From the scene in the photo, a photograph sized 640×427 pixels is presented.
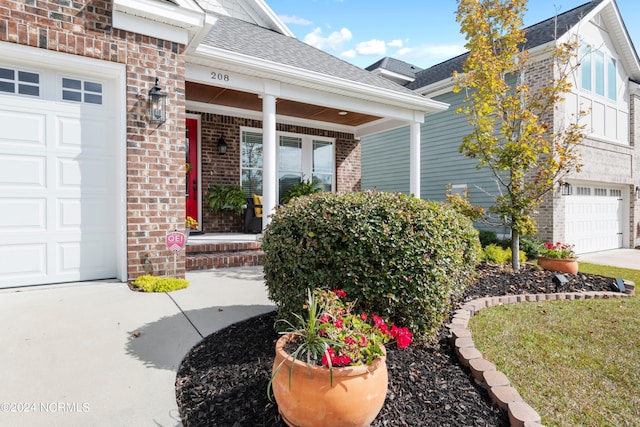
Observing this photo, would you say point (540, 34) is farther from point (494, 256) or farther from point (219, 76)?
point (219, 76)

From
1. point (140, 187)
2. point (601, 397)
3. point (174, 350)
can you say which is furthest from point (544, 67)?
point (174, 350)

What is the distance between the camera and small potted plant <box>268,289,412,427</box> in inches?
67.3

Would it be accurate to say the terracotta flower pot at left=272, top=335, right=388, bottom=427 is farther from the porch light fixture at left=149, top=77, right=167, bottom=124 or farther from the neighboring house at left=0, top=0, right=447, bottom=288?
the porch light fixture at left=149, top=77, right=167, bottom=124

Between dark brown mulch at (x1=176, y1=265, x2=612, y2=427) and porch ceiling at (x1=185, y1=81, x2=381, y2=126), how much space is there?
209 inches

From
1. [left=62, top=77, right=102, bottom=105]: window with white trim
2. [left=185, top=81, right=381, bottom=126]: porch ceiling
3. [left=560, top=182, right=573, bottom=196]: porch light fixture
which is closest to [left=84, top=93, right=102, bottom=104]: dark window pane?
[left=62, top=77, right=102, bottom=105]: window with white trim

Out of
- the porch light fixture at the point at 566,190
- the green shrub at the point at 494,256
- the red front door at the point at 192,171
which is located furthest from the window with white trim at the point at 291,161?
the porch light fixture at the point at 566,190

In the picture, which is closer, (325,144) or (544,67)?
(544,67)

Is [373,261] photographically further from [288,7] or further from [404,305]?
[288,7]

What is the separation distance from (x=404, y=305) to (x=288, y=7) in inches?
379

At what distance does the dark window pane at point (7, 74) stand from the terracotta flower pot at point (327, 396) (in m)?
4.65

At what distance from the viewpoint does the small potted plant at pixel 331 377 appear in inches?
67.3

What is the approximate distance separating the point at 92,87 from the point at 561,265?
7.49 meters

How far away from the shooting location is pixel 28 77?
4109 mm

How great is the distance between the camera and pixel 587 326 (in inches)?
143
